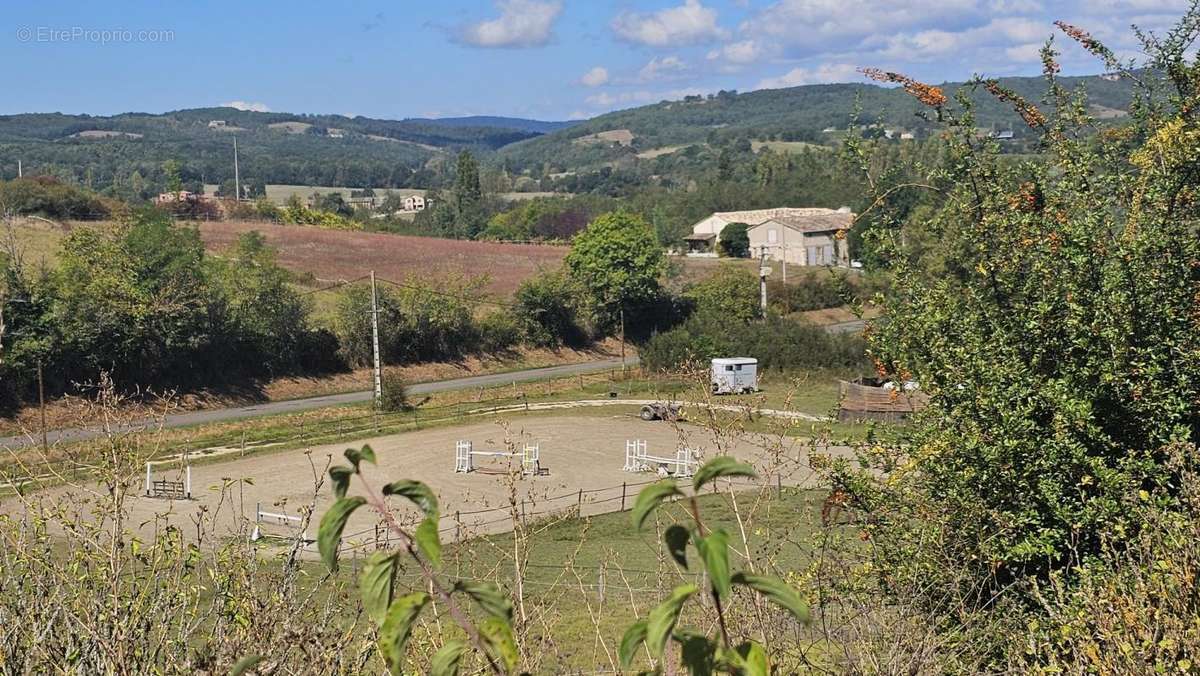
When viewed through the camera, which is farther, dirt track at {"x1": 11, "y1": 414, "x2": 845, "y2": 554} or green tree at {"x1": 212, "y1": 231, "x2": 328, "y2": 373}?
green tree at {"x1": 212, "y1": 231, "x2": 328, "y2": 373}

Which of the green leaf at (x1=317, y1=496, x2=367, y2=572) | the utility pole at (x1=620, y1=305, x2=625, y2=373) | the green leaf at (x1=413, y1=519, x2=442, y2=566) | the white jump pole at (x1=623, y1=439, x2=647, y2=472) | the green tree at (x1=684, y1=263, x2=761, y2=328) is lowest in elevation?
the white jump pole at (x1=623, y1=439, x2=647, y2=472)

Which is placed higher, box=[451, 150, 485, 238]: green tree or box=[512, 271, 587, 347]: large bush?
box=[451, 150, 485, 238]: green tree

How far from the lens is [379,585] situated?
1746mm

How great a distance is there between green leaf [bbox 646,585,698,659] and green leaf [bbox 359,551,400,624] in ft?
1.38

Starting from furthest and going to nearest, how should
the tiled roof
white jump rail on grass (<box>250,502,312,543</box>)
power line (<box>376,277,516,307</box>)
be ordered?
the tiled roof
power line (<box>376,277,516,307</box>)
white jump rail on grass (<box>250,502,312,543</box>)

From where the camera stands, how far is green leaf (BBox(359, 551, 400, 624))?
1731mm

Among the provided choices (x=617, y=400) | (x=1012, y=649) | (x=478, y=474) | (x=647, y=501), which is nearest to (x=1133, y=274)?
(x=1012, y=649)

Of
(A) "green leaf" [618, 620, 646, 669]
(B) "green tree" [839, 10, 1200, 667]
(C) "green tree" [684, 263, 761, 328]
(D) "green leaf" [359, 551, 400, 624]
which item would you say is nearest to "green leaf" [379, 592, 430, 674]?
(D) "green leaf" [359, 551, 400, 624]

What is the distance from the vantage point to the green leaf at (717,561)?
1.56 m

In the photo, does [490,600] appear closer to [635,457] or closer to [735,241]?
[635,457]

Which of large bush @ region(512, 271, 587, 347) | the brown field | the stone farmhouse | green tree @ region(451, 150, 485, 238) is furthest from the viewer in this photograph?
green tree @ region(451, 150, 485, 238)

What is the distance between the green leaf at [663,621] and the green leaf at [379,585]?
419 millimetres

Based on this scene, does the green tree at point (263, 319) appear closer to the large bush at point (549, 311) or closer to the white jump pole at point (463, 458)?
the large bush at point (549, 311)

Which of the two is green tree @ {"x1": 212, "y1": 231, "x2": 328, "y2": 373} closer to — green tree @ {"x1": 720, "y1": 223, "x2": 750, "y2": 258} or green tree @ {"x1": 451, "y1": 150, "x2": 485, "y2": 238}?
green tree @ {"x1": 720, "y1": 223, "x2": 750, "y2": 258}
